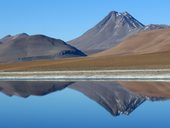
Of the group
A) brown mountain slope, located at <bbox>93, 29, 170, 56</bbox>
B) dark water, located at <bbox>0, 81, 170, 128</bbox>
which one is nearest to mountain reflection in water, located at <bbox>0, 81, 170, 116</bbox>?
dark water, located at <bbox>0, 81, 170, 128</bbox>

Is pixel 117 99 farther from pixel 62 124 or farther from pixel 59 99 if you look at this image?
pixel 62 124

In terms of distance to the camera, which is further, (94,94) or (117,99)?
(94,94)

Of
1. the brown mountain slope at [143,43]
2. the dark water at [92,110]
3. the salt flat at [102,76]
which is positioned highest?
the brown mountain slope at [143,43]

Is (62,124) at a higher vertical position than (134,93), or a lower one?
lower

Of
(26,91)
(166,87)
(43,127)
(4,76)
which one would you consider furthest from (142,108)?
(4,76)

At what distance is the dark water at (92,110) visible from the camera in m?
23.1

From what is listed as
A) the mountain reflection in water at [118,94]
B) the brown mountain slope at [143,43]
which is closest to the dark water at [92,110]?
the mountain reflection in water at [118,94]

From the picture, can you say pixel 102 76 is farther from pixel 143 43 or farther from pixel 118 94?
pixel 143 43

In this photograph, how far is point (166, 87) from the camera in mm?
37562

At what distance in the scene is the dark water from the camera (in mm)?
23125

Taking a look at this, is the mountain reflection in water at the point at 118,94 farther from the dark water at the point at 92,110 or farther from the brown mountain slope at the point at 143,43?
the brown mountain slope at the point at 143,43

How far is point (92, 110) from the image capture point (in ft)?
92.3

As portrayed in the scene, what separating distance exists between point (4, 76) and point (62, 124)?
145ft

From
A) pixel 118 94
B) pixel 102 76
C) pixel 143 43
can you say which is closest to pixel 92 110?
pixel 118 94
